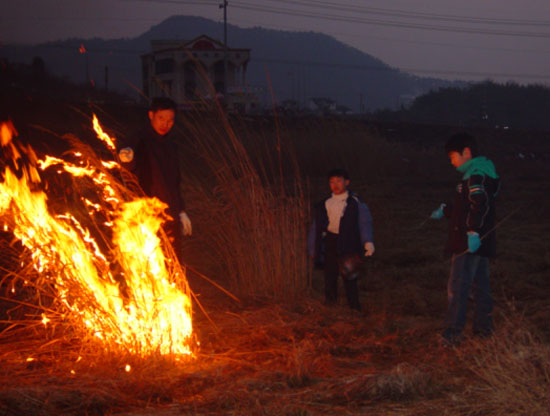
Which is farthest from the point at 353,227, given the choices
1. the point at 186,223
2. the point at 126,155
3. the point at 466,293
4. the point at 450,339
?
the point at 126,155

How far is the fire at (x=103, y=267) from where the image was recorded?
14.1ft

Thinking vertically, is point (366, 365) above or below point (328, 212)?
below

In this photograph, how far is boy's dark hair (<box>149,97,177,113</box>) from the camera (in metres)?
5.05

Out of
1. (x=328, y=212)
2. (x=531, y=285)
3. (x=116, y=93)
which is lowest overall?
(x=531, y=285)

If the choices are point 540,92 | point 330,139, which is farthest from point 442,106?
point 330,139

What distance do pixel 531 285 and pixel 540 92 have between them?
245 feet

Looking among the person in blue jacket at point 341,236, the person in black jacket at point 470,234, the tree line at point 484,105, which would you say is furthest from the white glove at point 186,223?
the tree line at point 484,105

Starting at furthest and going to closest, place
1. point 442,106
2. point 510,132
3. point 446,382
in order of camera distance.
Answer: point 442,106 < point 510,132 < point 446,382

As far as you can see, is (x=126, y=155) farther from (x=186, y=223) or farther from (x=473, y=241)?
(x=473, y=241)

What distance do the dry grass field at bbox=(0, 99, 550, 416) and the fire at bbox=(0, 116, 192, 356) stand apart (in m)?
0.17

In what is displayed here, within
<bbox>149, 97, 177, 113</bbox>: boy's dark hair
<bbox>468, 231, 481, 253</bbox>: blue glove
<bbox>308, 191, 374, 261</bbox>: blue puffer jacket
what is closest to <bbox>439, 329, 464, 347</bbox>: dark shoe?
<bbox>468, 231, 481, 253</bbox>: blue glove

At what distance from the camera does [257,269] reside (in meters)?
6.38

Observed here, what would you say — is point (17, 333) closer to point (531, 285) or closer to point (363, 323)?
point (363, 323)

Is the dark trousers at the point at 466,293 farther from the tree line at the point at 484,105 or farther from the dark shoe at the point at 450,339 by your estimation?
the tree line at the point at 484,105
